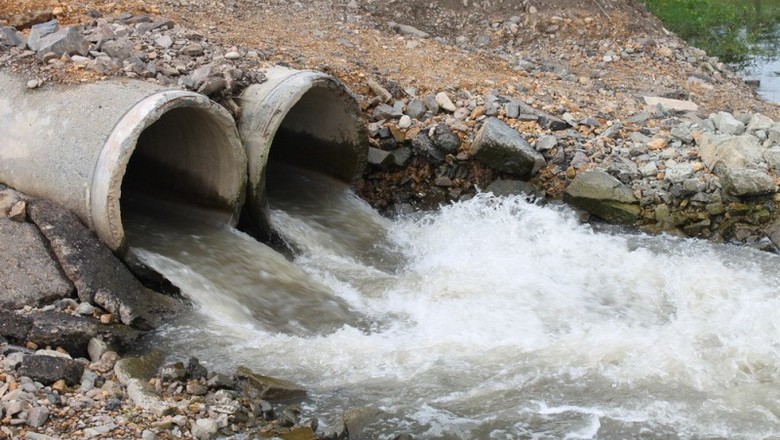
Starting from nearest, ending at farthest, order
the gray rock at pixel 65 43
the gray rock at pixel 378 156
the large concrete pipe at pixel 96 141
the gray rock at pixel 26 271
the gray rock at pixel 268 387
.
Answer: the gray rock at pixel 268 387
the gray rock at pixel 26 271
the large concrete pipe at pixel 96 141
the gray rock at pixel 65 43
the gray rock at pixel 378 156

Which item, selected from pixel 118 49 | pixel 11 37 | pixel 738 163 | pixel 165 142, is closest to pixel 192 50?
pixel 118 49

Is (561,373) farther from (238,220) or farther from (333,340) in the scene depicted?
(238,220)

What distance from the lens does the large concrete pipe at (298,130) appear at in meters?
7.40

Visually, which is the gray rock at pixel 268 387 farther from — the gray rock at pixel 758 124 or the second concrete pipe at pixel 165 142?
the gray rock at pixel 758 124

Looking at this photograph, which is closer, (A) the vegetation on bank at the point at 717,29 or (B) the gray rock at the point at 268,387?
(B) the gray rock at the point at 268,387

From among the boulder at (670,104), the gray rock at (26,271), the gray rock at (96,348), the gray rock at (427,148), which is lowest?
the gray rock at (96,348)

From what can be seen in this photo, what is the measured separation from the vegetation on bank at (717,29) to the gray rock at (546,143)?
217 inches

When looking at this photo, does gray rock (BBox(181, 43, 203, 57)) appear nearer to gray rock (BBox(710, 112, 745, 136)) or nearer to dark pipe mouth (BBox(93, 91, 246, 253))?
dark pipe mouth (BBox(93, 91, 246, 253))

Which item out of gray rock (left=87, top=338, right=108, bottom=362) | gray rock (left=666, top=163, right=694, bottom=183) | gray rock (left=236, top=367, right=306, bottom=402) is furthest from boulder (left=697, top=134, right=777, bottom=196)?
gray rock (left=87, top=338, right=108, bottom=362)

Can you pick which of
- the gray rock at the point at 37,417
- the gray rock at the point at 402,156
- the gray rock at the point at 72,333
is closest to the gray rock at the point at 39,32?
the gray rock at the point at 72,333

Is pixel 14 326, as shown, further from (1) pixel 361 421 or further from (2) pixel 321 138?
(2) pixel 321 138

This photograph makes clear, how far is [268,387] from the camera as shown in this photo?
16.5 feet

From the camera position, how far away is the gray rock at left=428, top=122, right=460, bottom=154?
854cm

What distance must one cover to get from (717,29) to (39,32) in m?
9.94
